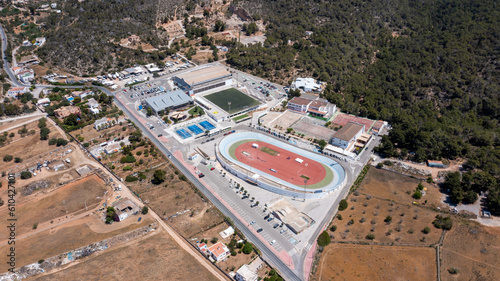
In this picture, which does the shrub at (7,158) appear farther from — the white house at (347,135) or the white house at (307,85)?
the white house at (307,85)

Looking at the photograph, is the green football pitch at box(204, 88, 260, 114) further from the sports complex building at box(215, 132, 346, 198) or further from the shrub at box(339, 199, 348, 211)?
the shrub at box(339, 199, 348, 211)

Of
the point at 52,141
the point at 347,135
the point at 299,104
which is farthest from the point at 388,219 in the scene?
the point at 52,141

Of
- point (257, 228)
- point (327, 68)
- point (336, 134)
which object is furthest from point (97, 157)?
point (327, 68)

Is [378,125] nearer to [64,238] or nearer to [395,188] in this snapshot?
[395,188]

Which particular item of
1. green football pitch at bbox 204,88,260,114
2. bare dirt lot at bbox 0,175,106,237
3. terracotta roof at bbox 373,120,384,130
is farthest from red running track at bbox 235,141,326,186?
bare dirt lot at bbox 0,175,106,237

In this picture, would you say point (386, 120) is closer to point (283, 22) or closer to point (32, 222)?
point (283, 22)

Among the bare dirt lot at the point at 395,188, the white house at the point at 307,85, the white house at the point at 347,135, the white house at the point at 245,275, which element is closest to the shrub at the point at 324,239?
the white house at the point at 245,275
